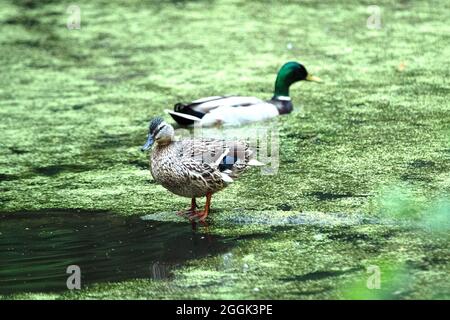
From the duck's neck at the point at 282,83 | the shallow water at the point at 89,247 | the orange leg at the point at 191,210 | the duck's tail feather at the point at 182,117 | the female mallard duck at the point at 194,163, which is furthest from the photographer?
the duck's neck at the point at 282,83

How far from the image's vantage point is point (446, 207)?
474cm

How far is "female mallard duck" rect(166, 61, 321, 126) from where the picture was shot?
646 cm

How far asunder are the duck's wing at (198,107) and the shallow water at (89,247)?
1.70m

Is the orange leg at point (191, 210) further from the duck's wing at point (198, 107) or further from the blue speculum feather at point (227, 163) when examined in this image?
the duck's wing at point (198, 107)

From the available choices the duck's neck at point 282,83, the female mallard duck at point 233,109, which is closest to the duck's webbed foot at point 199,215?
the female mallard duck at point 233,109

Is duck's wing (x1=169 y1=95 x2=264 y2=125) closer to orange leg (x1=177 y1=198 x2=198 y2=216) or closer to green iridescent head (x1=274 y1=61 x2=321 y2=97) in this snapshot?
green iridescent head (x1=274 y1=61 x2=321 y2=97)

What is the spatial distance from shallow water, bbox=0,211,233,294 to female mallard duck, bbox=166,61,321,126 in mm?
1727

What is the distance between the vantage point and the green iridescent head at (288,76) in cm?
682

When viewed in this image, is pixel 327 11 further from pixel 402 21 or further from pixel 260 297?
pixel 260 297

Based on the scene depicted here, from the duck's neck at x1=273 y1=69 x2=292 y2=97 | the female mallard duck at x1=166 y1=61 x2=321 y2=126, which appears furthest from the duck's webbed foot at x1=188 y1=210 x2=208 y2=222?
the duck's neck at x1=273 y1=69 x2=292 y2=97

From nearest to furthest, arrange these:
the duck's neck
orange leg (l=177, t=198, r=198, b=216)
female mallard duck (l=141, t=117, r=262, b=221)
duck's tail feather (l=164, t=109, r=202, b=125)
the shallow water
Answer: the shallow water
female mallard duck (l=141, t=117, r=262, b=221)
orange leg (l=177, t=198, r=198, b=216)
duck's tail feather (l=164, t=109, r=202, b=125)
the duck's neck

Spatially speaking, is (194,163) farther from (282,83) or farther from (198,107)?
(282,83)
